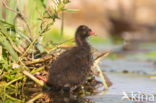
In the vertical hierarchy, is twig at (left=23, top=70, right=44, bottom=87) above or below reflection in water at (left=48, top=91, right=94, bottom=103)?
above

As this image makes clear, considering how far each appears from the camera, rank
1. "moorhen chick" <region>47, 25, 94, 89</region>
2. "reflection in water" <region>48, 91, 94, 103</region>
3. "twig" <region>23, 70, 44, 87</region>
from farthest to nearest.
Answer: "twig" <region>23, 70, 44, 87</region> < "moorhen chick" <region>47, 25, 94, 89</region> < "reflection in water" <region>48, 91, 94, 103</region>

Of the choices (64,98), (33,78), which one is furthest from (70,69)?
(33,78)

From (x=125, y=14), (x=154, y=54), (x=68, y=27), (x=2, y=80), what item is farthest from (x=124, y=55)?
(x=2, y=80)

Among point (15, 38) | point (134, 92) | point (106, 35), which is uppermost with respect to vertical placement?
point (15, 38)

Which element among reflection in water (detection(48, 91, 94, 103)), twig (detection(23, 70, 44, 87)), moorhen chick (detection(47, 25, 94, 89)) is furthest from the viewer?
twig (detection(23, 70, 44, 87))

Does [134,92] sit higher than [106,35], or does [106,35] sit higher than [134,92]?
[134,92]

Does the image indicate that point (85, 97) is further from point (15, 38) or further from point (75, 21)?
point (75, 21)

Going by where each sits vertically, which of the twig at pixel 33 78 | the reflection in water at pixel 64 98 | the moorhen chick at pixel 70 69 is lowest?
the reflection in water at pixel 64 98

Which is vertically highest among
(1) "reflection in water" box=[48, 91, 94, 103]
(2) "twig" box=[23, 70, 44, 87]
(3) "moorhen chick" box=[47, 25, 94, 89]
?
(3) "moorhen chick" box=[47, 25, 94, 89]
